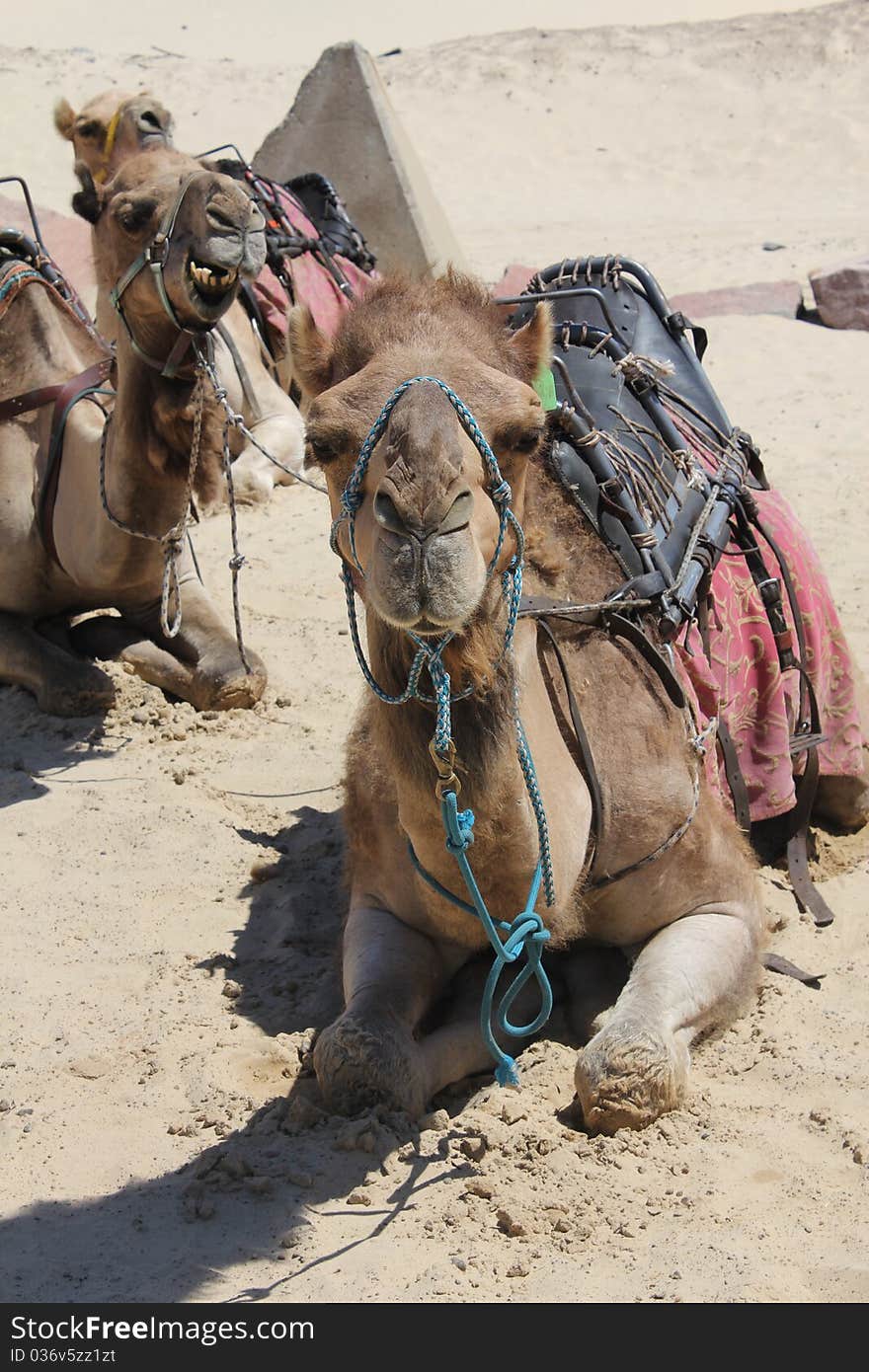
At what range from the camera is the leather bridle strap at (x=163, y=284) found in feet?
15.0

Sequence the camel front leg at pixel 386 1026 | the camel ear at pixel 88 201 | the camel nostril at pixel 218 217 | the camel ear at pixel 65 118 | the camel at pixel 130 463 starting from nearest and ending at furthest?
1. the camel front leg at pixel 386 1026
2. the camel nostril at pixel 218 217
3. the camel at pixel 130 463
4. the camel ear at pixel 88 201
5. the camel ear at pixel 65 118

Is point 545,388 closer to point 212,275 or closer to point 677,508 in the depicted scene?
point 677,508

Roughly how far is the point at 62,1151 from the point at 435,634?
1.34 m

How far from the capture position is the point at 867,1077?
134 inches

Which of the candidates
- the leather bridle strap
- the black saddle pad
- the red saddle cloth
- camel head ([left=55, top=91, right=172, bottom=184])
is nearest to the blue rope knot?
the black saddle pad

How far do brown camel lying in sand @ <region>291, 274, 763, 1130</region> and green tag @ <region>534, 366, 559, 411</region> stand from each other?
0.04 m

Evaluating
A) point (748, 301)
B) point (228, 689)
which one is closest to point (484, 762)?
point (228, 689)

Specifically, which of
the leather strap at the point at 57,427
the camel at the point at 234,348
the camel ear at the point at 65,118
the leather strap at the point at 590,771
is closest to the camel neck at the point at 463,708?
the leather strap at the point at 590,771

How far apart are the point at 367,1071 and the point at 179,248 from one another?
2.45m

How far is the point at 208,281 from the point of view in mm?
4590

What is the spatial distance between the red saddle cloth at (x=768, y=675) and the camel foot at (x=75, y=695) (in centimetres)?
241

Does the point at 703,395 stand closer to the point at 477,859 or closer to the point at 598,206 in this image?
the point at 477,859

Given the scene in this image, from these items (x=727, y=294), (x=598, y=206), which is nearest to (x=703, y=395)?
(x=727, y=294)

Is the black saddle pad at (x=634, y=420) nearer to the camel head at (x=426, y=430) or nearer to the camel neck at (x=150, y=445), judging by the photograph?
the camel head at (x=426, y=430)
